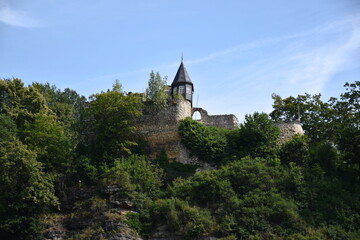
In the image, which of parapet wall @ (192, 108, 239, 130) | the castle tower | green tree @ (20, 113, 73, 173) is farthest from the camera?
the castle tower

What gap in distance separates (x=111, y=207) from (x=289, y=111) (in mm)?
16943

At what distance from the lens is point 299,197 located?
90.5 ft

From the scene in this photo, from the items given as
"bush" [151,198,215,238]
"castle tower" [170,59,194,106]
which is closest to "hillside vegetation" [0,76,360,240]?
"bush" [151,198,215,238]

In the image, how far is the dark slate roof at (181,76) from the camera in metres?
38.2

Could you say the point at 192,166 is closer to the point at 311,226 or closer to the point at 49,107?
the point at 311,226

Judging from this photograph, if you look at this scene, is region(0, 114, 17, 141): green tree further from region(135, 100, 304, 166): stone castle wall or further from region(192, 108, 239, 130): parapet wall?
region(192, 108, 239, 130): parapet wall

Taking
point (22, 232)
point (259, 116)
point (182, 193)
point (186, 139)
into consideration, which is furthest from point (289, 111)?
point (22, 232)

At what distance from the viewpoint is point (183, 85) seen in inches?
1494

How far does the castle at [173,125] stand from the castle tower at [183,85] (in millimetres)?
1383

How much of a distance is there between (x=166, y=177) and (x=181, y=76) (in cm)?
1007

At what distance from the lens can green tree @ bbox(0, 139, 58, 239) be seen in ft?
86.9

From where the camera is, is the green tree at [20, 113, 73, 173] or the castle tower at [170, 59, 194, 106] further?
the castle tower at [170, 59, 194, 106]


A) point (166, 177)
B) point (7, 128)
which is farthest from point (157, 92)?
point (7, 128)

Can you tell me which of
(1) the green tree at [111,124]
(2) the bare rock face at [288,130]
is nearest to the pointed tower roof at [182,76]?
(1) the green tree at [111,124]
